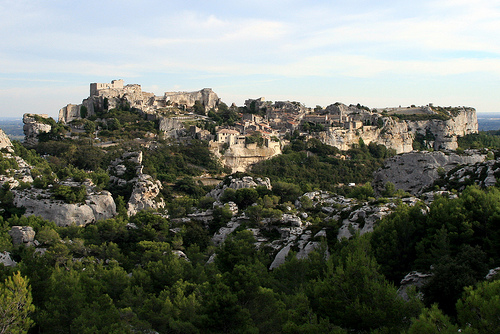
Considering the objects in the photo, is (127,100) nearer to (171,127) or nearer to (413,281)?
(171,127)

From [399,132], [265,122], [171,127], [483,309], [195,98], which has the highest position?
[195,98]

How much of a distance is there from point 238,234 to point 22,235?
11.5 m

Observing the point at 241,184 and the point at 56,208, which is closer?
the point at 56,208

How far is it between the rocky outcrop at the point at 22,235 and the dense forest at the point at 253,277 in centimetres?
48

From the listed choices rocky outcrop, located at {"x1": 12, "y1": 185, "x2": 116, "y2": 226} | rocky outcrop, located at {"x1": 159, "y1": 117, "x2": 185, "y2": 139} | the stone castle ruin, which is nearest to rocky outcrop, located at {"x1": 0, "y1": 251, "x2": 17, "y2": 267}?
rocky outcrop, located at {"x1": 12, "y1": 185, "x2": 116, "y2": 226}

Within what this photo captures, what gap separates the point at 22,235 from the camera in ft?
81.8

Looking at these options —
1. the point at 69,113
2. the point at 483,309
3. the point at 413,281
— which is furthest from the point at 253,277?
the point at 69,113

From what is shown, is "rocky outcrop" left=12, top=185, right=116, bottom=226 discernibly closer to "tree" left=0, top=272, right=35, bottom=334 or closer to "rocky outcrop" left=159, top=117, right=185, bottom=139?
"tree" left=0, top=272, right=35, bottom=334

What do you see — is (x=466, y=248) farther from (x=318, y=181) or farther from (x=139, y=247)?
(x=318, y=181)

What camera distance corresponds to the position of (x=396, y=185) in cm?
3316

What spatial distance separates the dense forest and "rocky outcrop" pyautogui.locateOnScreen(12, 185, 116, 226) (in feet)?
2.07

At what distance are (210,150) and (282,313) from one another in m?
45.2

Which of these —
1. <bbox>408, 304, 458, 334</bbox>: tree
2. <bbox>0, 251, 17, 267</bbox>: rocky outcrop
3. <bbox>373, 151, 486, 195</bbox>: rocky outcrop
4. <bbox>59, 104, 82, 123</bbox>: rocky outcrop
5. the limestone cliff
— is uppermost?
<bbox>59, 104, 82, 123</bbox>: rocky outcrop

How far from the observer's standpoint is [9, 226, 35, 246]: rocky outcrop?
81.3 ft
